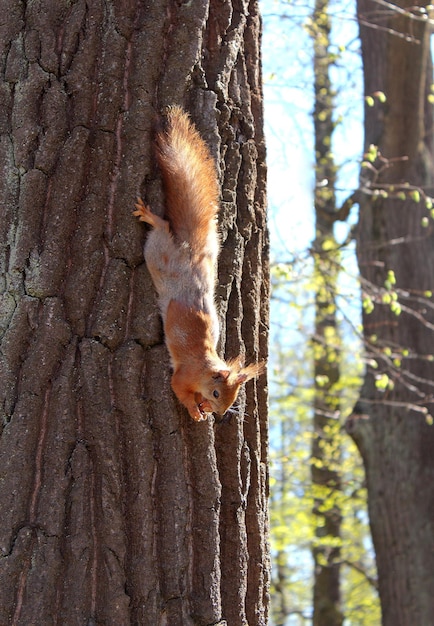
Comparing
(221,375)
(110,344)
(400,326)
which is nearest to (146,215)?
(110,344)

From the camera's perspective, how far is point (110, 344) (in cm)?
215

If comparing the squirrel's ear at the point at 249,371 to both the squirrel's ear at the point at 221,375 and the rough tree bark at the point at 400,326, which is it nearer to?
the squirrel's ear at the point at 221,375

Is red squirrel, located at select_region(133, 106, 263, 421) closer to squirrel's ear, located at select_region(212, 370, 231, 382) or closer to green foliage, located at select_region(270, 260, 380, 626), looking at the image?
squirrel's ear, located at select_region(212, 370, 231, 382)

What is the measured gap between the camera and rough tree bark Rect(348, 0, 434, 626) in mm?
5656

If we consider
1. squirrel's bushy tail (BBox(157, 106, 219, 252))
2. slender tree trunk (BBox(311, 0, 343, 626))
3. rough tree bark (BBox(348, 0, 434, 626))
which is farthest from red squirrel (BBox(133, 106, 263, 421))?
slender tree trunk (BBox(311, 0, 343, 626))

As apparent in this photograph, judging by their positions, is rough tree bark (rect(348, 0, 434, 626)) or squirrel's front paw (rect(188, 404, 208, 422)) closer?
squirrel's front paw (rect(188, 404, 208, 422))

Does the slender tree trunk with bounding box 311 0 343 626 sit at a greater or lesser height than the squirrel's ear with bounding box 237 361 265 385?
greater

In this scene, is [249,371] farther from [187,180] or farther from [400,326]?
[400,326]

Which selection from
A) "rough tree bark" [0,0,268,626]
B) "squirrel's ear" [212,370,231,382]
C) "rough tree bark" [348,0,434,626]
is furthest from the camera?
"rough tree bark" [348,0,434,626]

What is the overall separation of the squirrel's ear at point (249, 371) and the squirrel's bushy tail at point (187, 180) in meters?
0.40

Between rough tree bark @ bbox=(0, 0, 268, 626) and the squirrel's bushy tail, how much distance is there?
0.05 m

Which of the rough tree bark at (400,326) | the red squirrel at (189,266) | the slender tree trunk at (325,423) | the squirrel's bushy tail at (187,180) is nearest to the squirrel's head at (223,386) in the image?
the red squirrel at (189,266)

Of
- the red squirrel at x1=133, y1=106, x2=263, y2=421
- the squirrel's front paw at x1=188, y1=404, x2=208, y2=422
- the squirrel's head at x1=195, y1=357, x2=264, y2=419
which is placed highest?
the red squirrel at x1=133, y1=106, x2=263, y2=421

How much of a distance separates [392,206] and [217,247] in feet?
13.9
